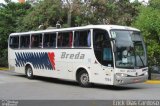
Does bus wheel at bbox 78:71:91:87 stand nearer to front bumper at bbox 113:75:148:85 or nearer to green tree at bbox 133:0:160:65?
front bumper at bbox 113:75:148:85

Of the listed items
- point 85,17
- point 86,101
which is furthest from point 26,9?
point 86,101

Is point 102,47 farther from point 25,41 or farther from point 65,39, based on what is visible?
point 25,41

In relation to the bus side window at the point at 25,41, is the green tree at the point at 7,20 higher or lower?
higher

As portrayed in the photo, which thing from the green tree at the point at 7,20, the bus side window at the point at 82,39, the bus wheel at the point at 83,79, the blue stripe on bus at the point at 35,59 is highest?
the green tree at the point at 7,20

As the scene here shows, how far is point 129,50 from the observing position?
60.4 feet

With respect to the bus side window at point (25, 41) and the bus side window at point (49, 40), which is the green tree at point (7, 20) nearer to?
the bus side window at point (25, 41)

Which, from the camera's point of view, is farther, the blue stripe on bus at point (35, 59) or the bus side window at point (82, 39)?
the blue stripe on bus at point (35, 59)

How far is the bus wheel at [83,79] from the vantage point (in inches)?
772

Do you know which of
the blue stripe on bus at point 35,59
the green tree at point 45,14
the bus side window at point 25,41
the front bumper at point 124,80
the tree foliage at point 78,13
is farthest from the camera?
the green tree at point 45,14

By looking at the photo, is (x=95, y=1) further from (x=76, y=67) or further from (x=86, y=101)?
(x=86, y=101)

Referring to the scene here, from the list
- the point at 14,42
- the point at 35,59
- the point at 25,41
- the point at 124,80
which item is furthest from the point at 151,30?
the point at 14,42

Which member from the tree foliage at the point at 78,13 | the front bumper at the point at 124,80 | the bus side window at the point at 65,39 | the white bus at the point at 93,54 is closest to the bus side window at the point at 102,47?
the white bus at the point at 93,54

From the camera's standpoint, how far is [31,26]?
34.4 metres

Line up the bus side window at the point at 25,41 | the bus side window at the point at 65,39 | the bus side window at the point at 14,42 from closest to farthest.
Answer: the bus side window at the point at 65,39 < the bus side window at the point at 25,41 < the bus side window at the point at 14,42
